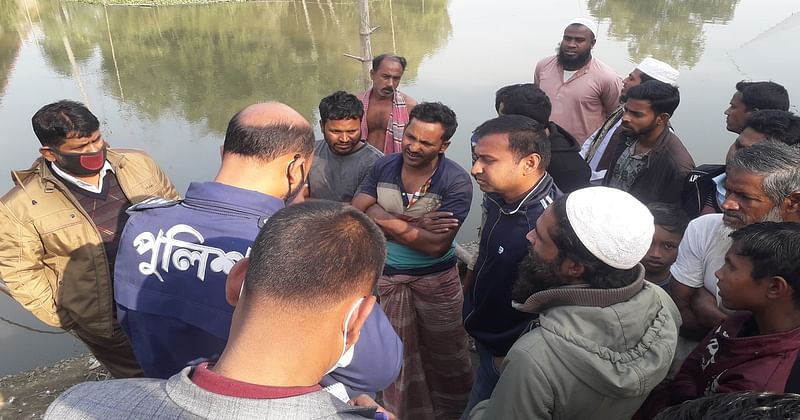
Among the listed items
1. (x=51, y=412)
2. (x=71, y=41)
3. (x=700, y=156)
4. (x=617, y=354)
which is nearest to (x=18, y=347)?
(x=51, y=412)

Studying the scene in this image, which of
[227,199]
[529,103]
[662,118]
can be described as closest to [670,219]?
[662,118]

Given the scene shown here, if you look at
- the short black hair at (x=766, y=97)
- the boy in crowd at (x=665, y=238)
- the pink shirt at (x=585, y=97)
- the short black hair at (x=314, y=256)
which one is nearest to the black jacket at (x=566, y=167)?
the boy in crowd at (x=665, y=238)

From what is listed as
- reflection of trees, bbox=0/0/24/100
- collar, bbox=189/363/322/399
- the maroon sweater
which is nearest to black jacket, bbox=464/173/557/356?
collar, bbox=189/363/322/399

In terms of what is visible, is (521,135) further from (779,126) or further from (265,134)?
(779,126)

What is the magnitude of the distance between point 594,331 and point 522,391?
255 mm

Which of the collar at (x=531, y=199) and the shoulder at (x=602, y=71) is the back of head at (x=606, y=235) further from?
the shoulder at (x=602, y=71)

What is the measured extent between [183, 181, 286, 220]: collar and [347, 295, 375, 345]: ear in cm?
58

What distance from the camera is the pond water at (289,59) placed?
26.6ft

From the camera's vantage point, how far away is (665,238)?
2.19 m

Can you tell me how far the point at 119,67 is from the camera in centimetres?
1180

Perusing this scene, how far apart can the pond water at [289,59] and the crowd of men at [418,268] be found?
9.71 ft

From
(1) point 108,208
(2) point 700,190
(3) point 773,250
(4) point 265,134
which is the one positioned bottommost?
(1) point 108,208

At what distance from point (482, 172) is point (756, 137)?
1427 millimetres

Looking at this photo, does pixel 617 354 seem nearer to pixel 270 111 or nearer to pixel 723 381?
pixel 723 381
